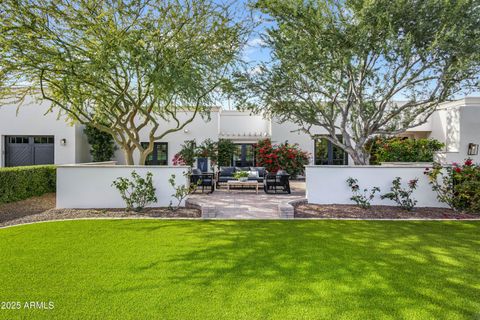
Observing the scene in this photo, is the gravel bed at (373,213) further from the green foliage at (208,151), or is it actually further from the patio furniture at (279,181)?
the green foliage at (208,151)

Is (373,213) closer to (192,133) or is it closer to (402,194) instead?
(402,194)

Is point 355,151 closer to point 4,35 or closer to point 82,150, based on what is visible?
point 4,35

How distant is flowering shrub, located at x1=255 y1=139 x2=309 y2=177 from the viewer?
17219mm

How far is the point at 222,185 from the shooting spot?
1470 cm

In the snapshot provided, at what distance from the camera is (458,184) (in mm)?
9211

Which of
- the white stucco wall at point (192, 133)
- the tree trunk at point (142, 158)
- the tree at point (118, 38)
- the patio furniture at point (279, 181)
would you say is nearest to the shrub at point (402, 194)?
the patio furniture at point (279, 181)

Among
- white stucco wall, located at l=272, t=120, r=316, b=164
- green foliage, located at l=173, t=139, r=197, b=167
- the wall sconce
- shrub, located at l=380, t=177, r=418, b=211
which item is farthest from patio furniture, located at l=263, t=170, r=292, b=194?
the wall sconce

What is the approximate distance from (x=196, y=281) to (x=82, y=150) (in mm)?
17631

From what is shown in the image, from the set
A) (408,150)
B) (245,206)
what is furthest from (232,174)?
(408,150)

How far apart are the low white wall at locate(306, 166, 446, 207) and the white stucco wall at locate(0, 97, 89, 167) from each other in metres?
15.3

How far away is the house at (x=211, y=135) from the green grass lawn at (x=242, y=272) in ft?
30.8

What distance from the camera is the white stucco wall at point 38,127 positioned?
1722 cm

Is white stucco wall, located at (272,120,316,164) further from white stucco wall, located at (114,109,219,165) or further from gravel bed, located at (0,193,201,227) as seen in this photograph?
gravel bed, located at (0,193,201,227)

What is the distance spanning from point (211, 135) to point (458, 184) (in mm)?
13613
